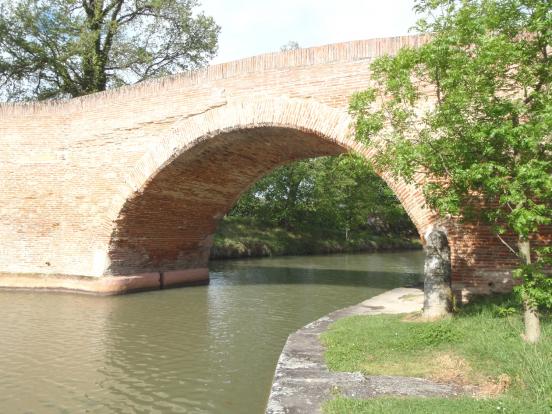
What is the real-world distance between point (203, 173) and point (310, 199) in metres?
16.9

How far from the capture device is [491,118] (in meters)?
4.96

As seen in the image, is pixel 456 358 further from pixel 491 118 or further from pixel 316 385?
pixel 491 118

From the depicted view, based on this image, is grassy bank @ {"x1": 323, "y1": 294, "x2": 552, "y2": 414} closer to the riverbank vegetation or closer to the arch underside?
the arch underside

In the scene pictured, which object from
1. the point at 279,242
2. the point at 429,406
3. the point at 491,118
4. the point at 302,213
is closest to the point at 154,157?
the point at 491,118

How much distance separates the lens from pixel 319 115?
8406 mm

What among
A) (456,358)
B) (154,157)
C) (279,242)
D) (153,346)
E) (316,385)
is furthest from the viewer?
(279,242)

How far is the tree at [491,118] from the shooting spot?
4520 millimetres

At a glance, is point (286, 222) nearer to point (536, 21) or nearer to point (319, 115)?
point (319, 115)

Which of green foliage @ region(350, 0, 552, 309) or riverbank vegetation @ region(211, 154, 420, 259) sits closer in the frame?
green foliage @ region(350, 0, 552, 309)

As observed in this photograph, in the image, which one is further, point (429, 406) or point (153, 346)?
point (153, 346)

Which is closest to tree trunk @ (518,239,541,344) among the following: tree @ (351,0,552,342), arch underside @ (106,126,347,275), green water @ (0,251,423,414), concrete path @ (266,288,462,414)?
tree @ (351,0,552,342)

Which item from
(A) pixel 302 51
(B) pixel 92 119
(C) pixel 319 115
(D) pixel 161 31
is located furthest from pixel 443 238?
(D) pixel 161 31

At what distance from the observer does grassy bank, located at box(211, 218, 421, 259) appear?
22.4m

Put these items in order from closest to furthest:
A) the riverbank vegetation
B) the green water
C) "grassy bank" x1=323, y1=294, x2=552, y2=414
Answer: "grassy bank" x1=323, y1=294, x2=552, y2=414 < the green water < the riverbank vegetation
